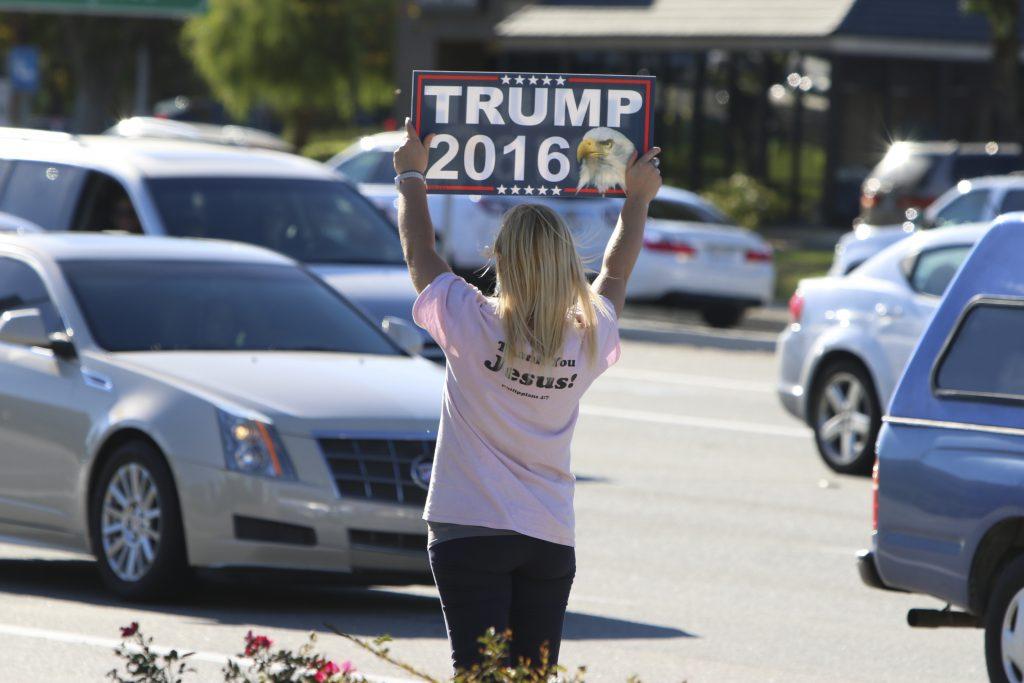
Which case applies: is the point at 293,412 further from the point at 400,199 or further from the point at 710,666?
the point at 400,199

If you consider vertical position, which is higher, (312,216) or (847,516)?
(312,216)

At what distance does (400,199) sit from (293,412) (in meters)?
3.45

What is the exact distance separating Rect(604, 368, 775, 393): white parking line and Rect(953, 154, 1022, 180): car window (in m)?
9.02

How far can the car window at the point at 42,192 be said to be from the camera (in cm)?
1308

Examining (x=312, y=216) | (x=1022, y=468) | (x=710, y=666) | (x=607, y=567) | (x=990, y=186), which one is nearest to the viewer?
→ (x=1022, y=468)

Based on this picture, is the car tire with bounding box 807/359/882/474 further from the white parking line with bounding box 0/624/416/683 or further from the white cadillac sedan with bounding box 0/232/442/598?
the white parking line with bounding box 0/624/416/683

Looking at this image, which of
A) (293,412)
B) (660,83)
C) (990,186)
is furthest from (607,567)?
(660,83)

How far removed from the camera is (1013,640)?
21.8 feet

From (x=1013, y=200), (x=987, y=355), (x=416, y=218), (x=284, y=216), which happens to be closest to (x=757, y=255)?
(x=1013, y=200)

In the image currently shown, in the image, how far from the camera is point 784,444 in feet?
48.5

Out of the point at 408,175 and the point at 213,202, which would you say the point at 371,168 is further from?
the point at 408,175

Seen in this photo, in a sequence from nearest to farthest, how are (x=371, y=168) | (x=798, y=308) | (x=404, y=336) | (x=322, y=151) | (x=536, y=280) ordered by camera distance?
(x=536, y=280)
(x=404, y=336)
(x=798, y=308)
(x=371, y=168)
(x=322, y=151)

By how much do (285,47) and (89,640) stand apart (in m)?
42.8

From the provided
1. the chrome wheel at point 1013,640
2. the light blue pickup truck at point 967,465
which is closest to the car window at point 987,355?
the light blue pickup truck at point 967,465
